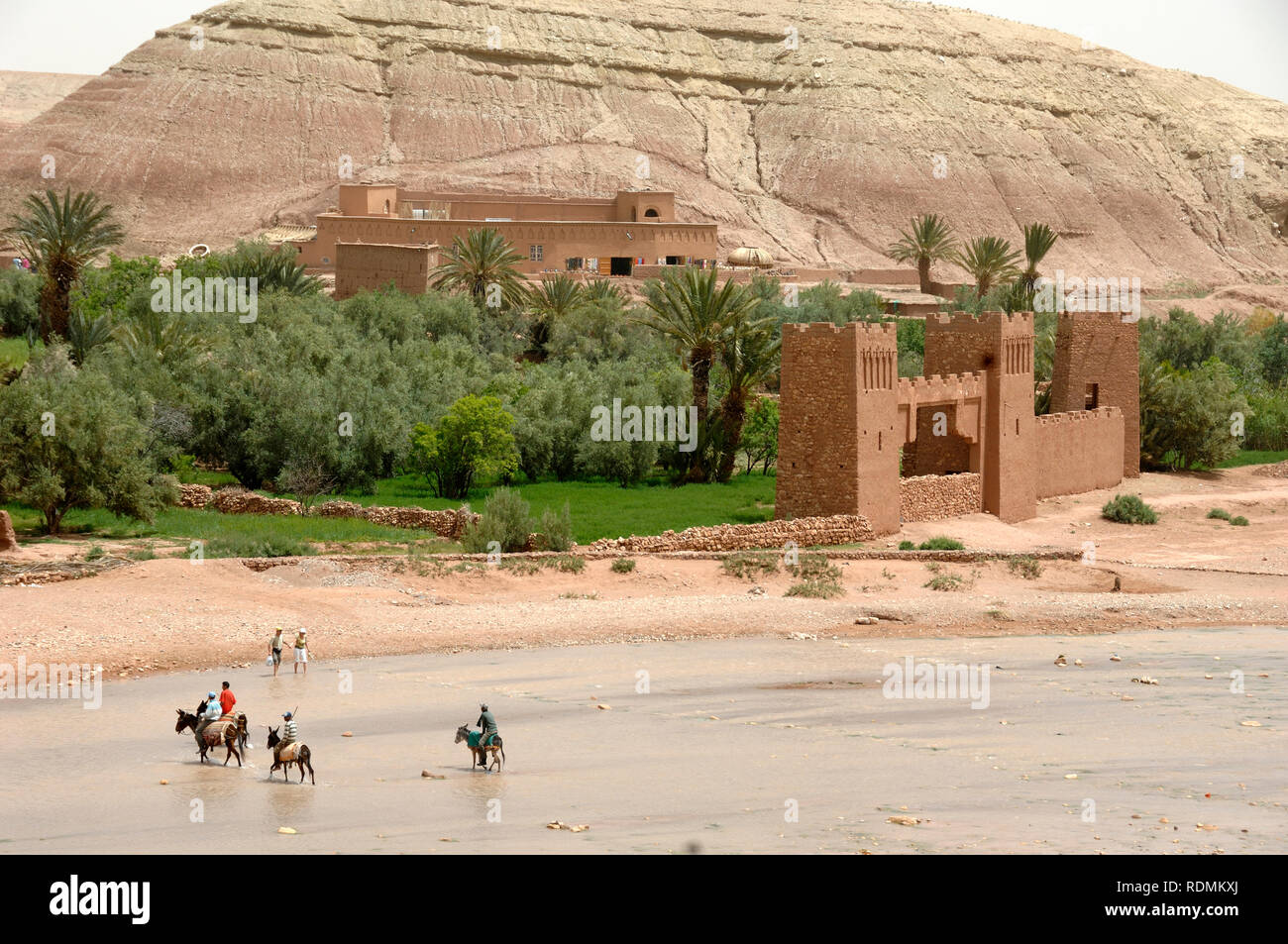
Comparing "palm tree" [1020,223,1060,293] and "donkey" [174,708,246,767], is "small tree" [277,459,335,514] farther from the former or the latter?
"palm tree" [1020,223,1060,293]

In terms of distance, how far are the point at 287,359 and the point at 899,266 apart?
41496mm

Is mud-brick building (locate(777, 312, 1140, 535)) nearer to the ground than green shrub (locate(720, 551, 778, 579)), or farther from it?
farther from it

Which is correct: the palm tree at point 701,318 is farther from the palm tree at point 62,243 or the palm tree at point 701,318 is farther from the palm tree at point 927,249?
the palm tree at point 927,249

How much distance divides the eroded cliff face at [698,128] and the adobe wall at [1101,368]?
35.1m

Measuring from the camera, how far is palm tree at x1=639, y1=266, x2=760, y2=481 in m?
34.8

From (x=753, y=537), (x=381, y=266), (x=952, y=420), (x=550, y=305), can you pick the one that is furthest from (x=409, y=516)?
(x=381, y=266)

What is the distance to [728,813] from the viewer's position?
14.0 metres

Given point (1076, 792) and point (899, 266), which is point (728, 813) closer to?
point (1076, 792)

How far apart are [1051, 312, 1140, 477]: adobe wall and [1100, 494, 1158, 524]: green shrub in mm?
4696

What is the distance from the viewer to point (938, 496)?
104 ft

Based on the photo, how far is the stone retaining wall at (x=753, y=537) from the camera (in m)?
27.3

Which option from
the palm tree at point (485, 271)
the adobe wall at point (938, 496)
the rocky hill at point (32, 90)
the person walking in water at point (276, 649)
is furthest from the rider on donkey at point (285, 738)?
the rocky hill at point (32, 90)

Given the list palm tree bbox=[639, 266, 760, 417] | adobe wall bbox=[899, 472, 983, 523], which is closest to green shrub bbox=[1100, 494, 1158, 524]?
adobe wall bbox=[899, 472, 983, 523]

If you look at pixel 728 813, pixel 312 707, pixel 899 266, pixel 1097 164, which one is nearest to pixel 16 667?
pixel 312 707
